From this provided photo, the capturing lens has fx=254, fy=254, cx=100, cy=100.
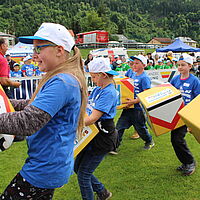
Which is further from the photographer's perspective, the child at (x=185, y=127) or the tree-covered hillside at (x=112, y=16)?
the tree-covered hillside at (x=112, y=16)

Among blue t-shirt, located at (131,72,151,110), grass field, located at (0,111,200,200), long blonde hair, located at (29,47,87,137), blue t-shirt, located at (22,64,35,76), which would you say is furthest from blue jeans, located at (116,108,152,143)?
blue t-shirt, located at (22,64,35,76)

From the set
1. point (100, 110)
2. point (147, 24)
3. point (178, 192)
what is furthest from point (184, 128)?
point (147, 24)

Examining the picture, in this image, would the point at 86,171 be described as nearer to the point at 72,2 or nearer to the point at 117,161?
the point at 117,161

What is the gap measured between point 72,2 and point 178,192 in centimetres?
15672

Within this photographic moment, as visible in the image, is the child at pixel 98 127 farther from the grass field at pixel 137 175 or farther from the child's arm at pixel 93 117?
the grass field at pixel 137 175

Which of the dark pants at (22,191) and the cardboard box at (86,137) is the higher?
the dark pants at (22,191)

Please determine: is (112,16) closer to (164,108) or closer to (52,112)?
(164,108)

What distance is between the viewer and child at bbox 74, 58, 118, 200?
113 inches

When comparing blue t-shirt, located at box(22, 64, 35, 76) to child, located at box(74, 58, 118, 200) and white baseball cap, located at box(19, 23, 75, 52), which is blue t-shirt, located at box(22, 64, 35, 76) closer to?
child, located at box(74, 58, 118, 200)

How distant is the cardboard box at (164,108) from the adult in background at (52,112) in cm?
211

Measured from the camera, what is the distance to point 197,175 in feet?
13.4

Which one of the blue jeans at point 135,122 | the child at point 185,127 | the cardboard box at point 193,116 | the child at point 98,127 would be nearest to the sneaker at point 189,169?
the child at point 185,127

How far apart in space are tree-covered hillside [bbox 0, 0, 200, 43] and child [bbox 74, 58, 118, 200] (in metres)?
93.0

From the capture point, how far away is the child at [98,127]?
2863 millimetres
